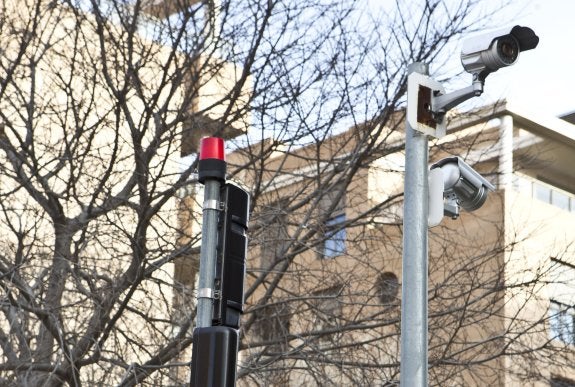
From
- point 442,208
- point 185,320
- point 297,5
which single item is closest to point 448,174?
point 442,208

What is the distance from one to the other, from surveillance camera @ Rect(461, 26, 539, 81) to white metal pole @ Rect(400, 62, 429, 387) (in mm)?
331

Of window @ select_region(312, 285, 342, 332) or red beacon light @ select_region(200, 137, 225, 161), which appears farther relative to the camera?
window @ select_region(312, 285, 342, 332)

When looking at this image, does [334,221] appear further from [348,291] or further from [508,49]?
[508,49]

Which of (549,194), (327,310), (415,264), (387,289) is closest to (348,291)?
(327,310)

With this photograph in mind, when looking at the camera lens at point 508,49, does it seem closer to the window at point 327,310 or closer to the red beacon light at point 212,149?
the red beacon light at point 212,149

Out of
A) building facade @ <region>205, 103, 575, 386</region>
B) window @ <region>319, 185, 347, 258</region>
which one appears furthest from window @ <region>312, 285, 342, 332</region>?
window @ <region>319, 185, 347, 258</region>

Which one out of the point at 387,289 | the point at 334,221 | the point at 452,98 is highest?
the point at 334,221

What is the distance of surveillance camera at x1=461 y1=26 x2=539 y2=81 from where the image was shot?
7.02 metres

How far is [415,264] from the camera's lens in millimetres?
6684

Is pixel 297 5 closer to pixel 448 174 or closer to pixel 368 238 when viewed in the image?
pixel 368 238

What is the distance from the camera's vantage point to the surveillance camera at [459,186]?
7254mm

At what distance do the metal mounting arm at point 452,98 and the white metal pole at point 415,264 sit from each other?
0.17m

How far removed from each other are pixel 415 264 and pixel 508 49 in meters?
1.39

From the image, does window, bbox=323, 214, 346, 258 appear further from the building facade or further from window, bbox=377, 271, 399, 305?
window, bbox=377, 271, 399, 305
